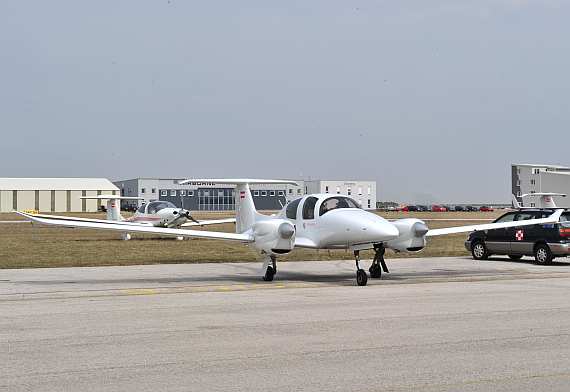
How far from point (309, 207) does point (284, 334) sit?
7.71 metres

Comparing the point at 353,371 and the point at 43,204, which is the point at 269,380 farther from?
the point at 43,204

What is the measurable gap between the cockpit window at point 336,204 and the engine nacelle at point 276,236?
101cm

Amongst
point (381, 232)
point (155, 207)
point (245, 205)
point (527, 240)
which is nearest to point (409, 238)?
point (381, 232)

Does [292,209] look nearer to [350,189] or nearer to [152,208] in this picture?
[350,189]

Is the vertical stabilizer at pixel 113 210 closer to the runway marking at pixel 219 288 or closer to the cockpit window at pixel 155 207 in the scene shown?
the cockpit window at pixel 155 207

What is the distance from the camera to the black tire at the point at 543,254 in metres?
20.5

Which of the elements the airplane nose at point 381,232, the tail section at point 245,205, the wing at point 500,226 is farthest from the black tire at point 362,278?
the tail section at point 245,205

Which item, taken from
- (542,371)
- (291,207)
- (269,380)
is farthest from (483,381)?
(291,207)

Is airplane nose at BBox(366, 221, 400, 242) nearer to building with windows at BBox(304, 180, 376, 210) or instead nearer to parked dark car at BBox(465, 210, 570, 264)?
building with windows at BBox(304, 180, 376, 210)

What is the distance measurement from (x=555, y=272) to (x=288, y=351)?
43.7 ft

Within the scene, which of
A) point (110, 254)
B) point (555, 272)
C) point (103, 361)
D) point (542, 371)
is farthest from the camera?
point (110, 254)

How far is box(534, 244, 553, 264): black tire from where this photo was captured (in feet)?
67.2

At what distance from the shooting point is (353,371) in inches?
253

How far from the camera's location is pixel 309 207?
16062mm
